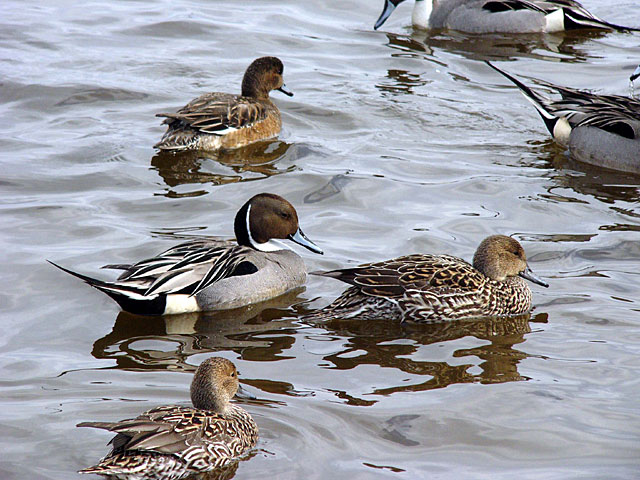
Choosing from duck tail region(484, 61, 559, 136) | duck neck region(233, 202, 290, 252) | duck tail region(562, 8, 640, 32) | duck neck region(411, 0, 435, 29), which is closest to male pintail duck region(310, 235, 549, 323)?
duck neck region(233, 202, 290, 252)

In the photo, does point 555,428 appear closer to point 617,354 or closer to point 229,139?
point 617,354

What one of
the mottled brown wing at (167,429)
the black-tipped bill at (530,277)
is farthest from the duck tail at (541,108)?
the mottled brown wing at (167,429)

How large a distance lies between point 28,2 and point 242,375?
11.2 m

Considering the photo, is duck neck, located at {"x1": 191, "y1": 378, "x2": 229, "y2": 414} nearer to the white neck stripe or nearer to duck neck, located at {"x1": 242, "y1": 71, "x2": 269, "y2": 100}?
the white neck stripe

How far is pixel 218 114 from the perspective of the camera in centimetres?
1043

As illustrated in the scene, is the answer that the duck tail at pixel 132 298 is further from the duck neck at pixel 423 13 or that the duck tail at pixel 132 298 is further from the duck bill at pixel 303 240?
the duck neck at pixel 423 13

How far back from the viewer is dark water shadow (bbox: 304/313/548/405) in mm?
6156

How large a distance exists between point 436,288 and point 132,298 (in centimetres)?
204

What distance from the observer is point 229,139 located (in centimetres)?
1053

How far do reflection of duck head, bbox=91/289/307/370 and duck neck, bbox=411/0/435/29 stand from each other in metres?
8.51

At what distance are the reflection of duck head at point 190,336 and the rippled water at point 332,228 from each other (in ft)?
0.07

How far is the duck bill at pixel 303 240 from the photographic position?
306 inches

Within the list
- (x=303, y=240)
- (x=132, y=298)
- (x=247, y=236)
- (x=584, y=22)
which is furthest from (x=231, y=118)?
(x=584, y=22)

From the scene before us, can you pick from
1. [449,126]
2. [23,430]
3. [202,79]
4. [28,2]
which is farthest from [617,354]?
[28,2]
